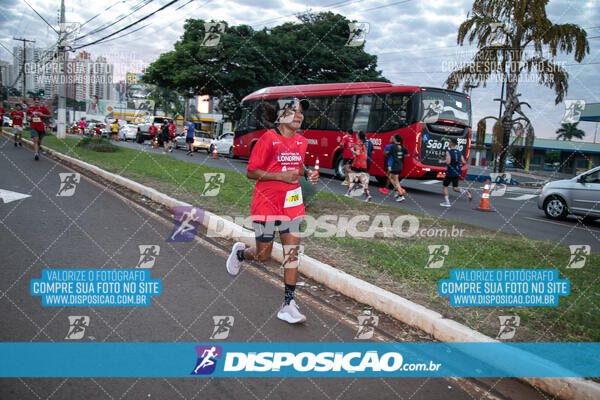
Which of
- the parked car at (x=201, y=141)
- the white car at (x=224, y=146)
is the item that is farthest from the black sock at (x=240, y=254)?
the parked car at (x=201, y=141)

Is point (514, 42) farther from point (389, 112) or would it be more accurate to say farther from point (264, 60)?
point (264, 60)

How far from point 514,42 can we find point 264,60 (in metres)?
17.0

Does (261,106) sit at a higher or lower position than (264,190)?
higher

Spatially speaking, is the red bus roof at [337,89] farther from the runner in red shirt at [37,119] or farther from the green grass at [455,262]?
the runner in red shirt at [37,119]

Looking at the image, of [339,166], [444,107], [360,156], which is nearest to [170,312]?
[360,156]

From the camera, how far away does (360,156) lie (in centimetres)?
1188

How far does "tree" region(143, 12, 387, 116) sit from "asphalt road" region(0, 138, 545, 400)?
27073 mm

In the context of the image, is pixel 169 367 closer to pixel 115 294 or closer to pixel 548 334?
pixel 115 294

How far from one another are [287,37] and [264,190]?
104 feet

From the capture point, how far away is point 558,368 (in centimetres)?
311

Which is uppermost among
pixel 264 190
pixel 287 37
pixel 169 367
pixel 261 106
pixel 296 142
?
pixel 287 37

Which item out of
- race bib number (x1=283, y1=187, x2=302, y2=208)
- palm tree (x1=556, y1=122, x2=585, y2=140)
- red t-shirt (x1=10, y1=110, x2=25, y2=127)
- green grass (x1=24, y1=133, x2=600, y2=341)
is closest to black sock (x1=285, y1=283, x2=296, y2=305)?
A: race bib number (x1=283, y1=187, x2=302, y2=208)

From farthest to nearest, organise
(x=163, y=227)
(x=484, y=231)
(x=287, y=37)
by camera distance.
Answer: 1. (x=287, y=37)
2. (x=484, y=231)
3. (x=163, y=227)

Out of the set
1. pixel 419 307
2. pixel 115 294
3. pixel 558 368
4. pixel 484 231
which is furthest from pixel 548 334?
pixel 484 231
